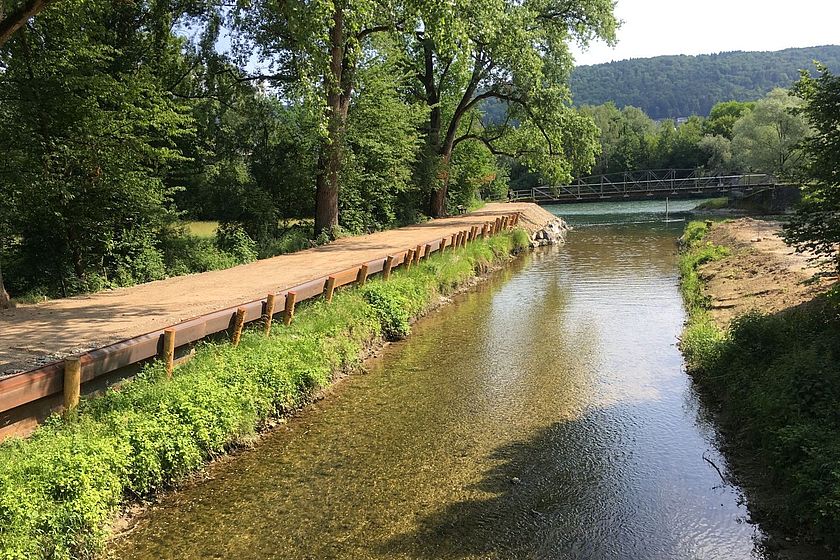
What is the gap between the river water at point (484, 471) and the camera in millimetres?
5488

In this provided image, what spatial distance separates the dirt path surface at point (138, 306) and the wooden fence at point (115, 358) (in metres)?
0.64

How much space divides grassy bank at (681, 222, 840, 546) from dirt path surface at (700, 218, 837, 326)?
909 millimetres

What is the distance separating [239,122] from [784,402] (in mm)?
18058

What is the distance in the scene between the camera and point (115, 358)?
6750mm

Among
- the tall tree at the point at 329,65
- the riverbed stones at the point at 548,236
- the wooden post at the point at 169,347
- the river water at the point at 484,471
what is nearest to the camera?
the river water at the point at 484,471

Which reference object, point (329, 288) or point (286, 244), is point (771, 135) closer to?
point (286, 244)

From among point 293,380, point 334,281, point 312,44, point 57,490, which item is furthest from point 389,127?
point 57,490

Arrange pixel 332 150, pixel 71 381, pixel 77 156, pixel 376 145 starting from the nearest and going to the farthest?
pixel 71 381 → pixel 77 156 → pixel 332 150 → pixel 376 145

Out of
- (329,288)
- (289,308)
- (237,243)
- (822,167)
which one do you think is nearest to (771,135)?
(237,243)

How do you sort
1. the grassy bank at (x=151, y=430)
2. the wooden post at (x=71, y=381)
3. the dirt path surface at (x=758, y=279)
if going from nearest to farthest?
the grassy bank at (x=151, y=430) → the wooden post at (x=71, y=381) → the dirt path surface at (x=758, y=279)

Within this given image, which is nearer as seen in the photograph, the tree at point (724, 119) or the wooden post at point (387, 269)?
the wooden post at point (387, 269)

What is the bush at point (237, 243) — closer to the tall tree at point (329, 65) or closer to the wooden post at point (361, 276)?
the tall tree at point (329, 65)

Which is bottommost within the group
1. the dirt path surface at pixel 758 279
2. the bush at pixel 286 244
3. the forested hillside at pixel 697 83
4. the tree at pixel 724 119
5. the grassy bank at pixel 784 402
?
the grassy bank at pixel 784 402

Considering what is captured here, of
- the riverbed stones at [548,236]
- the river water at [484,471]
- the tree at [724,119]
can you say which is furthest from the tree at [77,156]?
the tree at [724,119]
